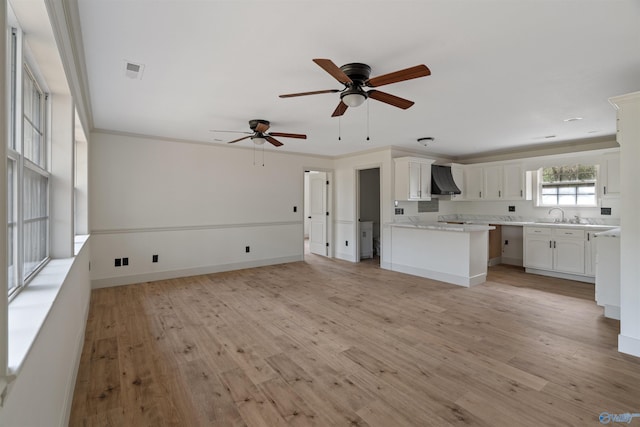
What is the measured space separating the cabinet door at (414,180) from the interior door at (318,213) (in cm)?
221

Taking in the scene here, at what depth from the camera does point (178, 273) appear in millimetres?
5316

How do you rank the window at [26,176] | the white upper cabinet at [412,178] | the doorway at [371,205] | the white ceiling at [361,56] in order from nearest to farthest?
the window at [26,176]
the white ceiling at [361,56]
the white upper cabinet at [412,178]
the doorway at [371,205]

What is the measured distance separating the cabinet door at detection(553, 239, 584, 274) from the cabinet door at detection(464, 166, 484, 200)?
1885 mm

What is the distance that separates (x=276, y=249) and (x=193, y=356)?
3.93 m

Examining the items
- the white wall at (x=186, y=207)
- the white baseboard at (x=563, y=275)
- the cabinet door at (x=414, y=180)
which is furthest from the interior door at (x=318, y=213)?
the white baseboard at (x=563, y=275)

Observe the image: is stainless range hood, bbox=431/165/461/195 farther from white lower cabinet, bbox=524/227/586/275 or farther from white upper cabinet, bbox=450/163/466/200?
white lower cabinet, bbox=524/227/586/275

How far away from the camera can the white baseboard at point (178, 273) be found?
4.67 m

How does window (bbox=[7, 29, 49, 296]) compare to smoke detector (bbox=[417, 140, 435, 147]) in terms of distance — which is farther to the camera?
smoke detector (bbox=[417, 140, 435, 147])

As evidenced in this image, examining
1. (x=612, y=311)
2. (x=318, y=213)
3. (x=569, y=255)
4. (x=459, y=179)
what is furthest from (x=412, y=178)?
(x=612, y=311)

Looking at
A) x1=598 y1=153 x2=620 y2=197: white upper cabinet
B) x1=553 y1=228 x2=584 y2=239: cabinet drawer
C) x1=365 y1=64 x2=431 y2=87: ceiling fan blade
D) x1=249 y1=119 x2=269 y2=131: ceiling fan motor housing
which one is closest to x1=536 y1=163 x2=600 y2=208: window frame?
x1=598 y1=153 x2=620 y2=197: white upper cabinet

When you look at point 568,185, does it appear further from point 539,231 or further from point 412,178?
point 412,178

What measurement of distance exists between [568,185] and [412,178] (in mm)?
3048

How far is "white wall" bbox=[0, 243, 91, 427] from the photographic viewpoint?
916 millimetres

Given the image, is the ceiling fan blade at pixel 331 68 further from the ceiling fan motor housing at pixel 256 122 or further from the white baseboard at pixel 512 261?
the white baseboard at pixel 512 261
